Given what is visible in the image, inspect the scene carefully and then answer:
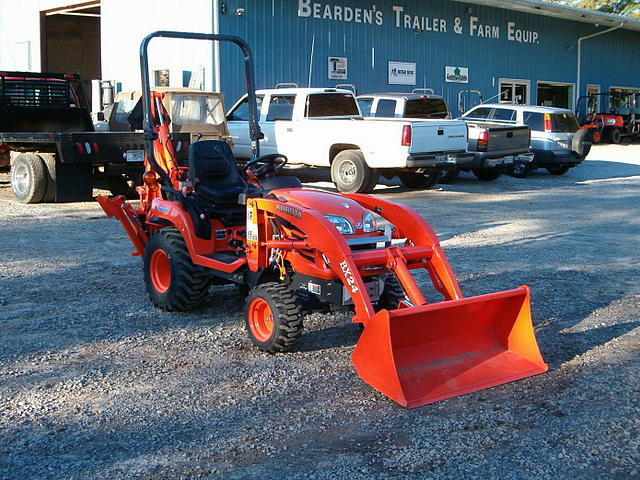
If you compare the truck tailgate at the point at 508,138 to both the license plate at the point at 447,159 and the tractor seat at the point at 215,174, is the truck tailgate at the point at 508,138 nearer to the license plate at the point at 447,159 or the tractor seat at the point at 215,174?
the license plate at the point at 447,159

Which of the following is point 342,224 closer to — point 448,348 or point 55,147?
point 448,348

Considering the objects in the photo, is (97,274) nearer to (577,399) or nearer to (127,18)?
(577,399)

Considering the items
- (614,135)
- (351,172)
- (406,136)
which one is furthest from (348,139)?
(614,135)

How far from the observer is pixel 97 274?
830cm

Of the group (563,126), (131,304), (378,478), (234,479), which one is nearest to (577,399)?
(378,478)

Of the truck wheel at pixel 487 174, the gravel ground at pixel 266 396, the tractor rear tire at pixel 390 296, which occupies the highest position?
the truck wheel at pixel 487 174

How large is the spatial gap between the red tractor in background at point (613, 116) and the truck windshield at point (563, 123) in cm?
1164

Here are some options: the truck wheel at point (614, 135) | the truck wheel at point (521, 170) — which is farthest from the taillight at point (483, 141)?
the truck wheel at point (614, 135)

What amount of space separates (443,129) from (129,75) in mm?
9993

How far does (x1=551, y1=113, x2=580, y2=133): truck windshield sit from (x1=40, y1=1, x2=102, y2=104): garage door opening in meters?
14.8

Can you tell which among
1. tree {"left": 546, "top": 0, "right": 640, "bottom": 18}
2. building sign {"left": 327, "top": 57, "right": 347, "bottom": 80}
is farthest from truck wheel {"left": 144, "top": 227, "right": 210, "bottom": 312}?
tree {"left": 546, "top": 0, "right": 640, "bottom": 18}

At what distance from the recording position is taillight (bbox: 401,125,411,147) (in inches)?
594

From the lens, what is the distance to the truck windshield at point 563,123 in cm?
1992

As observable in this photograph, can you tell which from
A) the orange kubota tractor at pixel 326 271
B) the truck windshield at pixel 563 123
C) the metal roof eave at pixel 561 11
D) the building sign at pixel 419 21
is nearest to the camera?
the orange kubota tractor at pixel 326 271
